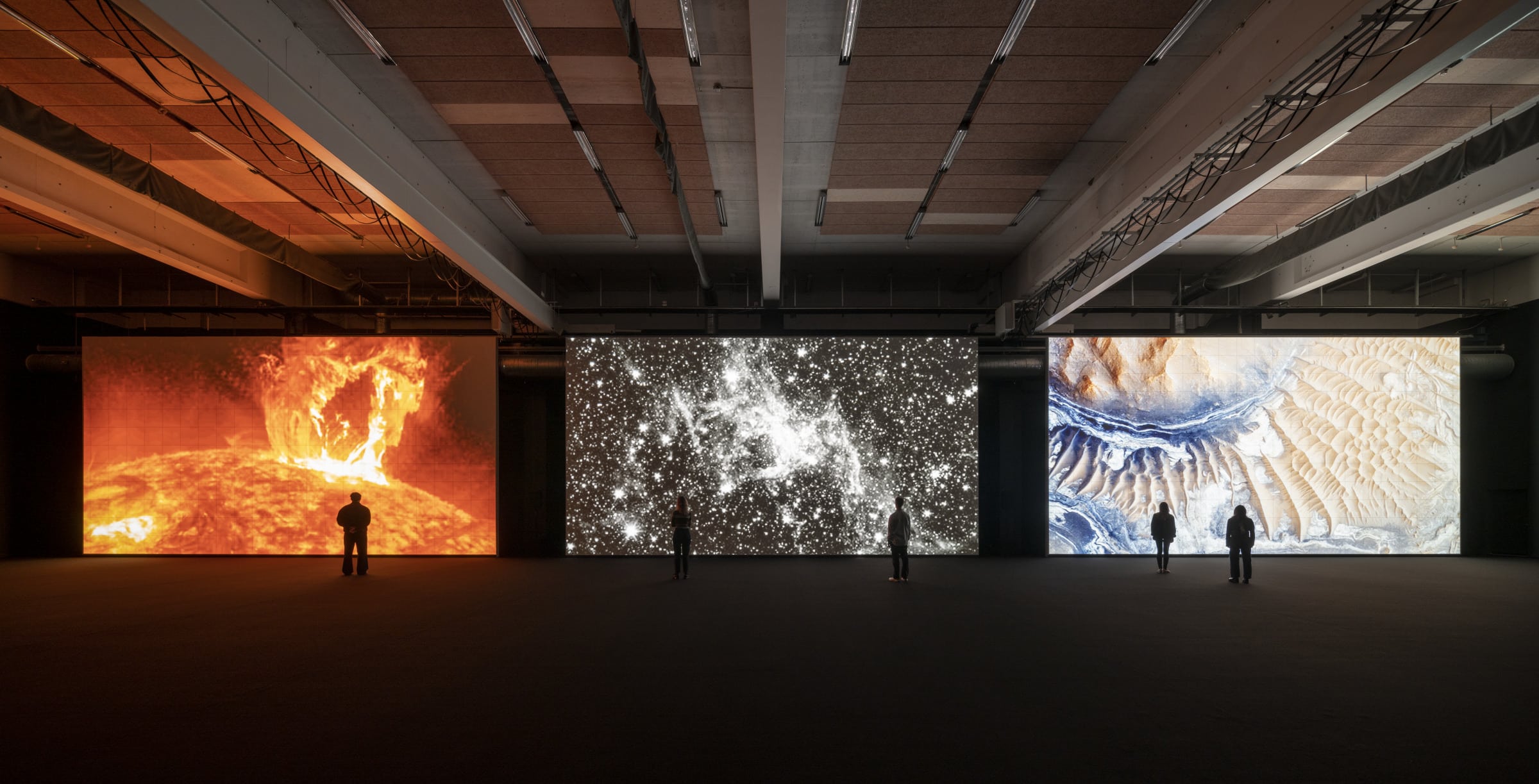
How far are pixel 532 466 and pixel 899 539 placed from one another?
247 inches

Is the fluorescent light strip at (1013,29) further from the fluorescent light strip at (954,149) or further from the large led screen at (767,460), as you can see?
the large led screen at (767,460)

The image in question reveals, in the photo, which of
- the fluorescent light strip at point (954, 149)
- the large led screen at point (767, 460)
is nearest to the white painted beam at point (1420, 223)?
the large led screen at point (767, 460)

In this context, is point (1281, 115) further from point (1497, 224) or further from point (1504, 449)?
point (1504, 449)

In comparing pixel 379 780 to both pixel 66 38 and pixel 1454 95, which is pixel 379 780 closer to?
pixel 66 38

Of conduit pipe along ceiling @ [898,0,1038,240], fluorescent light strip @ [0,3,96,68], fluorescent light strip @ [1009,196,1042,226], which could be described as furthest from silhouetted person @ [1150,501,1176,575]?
fluorescent light strip @ [0,3,96,68]

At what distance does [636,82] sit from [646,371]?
5.74m

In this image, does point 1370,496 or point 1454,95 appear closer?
point 1454,95

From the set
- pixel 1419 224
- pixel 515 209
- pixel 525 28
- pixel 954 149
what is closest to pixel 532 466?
pixel 515 209

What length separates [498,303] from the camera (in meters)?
10.1

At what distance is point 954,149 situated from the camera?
6.61m

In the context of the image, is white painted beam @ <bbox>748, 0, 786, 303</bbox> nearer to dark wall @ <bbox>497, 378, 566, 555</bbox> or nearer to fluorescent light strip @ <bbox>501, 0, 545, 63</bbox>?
fluorescent light strip @ <bbox>501, 0, 545, 63</bbox>

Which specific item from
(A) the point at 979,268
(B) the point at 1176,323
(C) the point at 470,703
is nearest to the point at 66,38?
(C) the point at 470,703

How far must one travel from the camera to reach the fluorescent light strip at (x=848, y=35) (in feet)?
14.7

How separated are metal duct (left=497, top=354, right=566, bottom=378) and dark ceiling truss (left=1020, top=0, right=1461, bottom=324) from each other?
7920 millimetres
